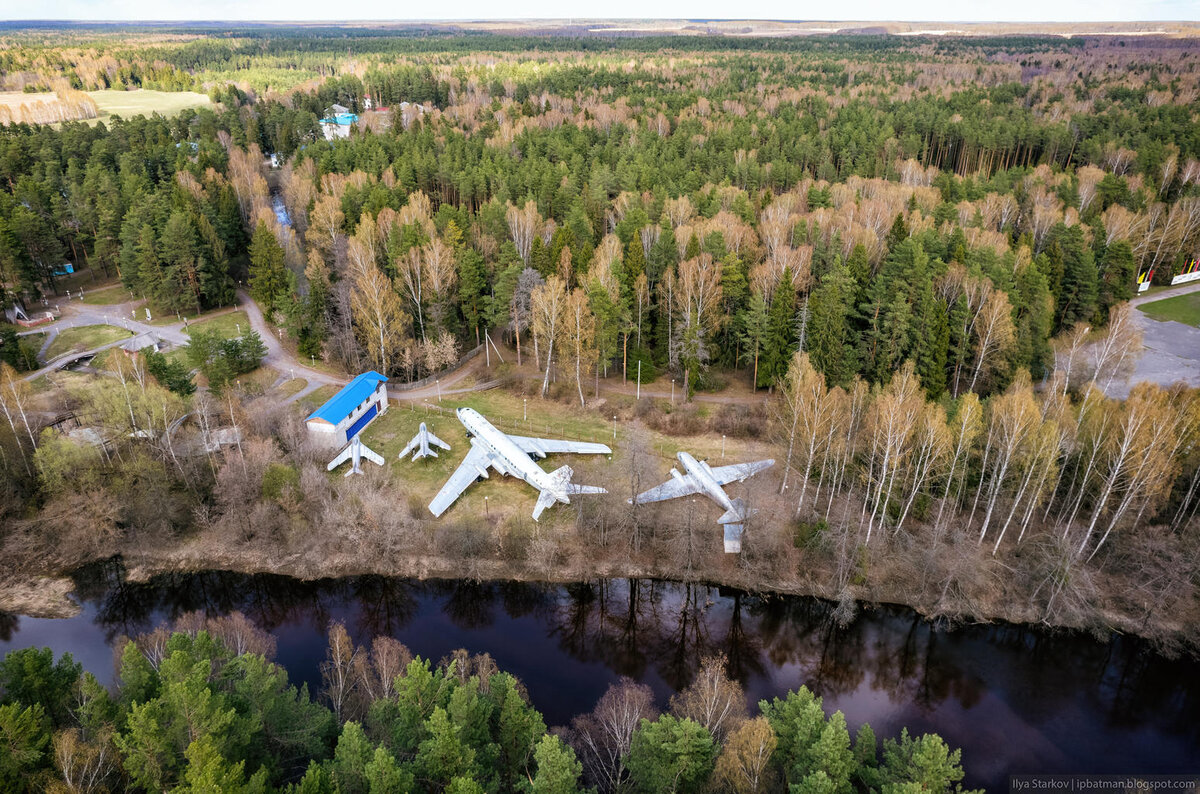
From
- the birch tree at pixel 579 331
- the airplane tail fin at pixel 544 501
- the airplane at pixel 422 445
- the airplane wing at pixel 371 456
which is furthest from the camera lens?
the birch tree at pixel 579 331

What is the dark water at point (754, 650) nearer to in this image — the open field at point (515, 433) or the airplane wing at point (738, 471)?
the open field at point (515, 433)

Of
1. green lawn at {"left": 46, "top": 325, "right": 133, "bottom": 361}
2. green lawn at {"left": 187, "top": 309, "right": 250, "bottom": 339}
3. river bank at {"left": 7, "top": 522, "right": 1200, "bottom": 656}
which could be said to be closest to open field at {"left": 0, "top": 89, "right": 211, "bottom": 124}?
green lawn at {"left": 46, "top": 325, "right": 133, "bottom": 361}

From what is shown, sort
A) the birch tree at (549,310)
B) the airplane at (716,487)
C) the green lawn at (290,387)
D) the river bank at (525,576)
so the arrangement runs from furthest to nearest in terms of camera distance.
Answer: the green lawn at (290,387) < the birch tree at (549,310) < the airplane at (716,487) < the river bank at (525,576)

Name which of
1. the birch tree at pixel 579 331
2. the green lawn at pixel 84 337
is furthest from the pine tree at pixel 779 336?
the green lawn at pixel 84 337

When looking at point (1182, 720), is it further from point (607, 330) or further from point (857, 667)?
point (607, 330)

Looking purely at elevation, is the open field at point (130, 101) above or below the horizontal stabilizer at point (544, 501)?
above

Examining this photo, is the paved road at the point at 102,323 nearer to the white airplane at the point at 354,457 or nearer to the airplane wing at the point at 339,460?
the airplane wing at the point at 339,460

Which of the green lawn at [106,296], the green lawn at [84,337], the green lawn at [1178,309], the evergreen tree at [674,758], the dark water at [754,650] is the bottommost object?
the dark water at [754,650]

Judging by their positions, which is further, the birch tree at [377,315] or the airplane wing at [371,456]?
the birch tree at [377,315]
